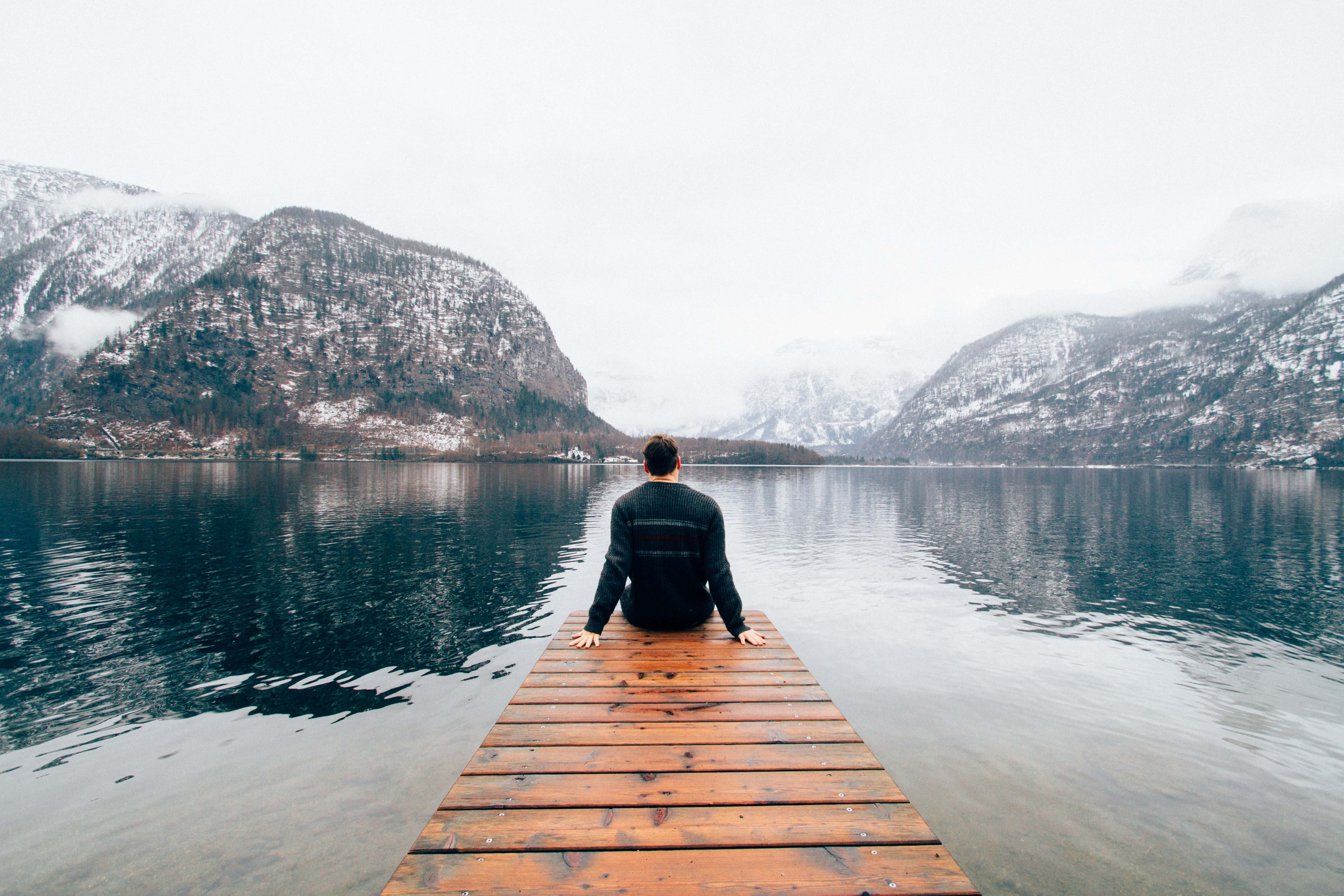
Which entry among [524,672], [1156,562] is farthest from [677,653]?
[1156,562]

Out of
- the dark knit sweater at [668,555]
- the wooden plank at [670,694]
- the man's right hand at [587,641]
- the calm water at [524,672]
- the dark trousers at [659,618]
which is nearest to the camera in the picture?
the wooden plank at [670,694]

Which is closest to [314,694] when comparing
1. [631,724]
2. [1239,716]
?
[631,724]

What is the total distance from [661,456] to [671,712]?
401 centimetres

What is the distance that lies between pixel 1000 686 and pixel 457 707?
16.5 metres

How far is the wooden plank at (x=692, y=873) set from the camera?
4016mm

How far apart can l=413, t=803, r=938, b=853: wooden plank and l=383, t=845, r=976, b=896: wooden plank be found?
0.23 feet

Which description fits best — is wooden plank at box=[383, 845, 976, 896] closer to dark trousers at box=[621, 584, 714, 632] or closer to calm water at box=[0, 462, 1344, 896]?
dark trousers at box=[621, 584, 714, 632]

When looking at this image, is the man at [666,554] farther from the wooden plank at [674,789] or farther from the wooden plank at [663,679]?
the wooden plank at [674,789]

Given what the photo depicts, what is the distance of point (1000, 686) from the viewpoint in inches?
679

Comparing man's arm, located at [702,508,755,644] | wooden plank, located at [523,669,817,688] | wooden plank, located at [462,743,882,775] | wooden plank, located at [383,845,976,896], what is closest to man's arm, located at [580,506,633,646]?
wooden plank, located at [523,669,817,688]

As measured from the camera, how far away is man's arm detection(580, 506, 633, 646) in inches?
363

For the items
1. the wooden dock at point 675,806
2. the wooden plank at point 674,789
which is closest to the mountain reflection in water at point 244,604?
the wooden dock at point 675,806

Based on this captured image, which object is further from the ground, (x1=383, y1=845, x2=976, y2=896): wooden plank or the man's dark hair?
the man's dark hair

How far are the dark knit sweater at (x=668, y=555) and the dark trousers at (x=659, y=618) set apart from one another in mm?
130
